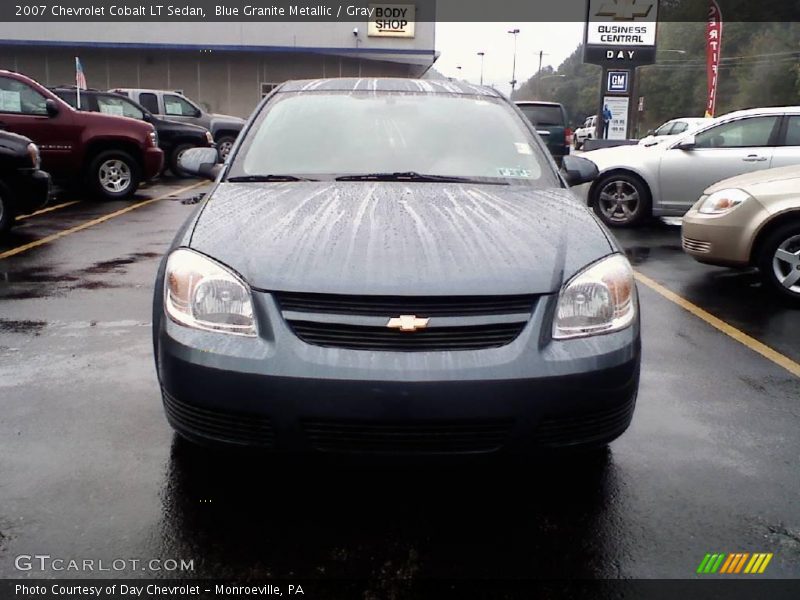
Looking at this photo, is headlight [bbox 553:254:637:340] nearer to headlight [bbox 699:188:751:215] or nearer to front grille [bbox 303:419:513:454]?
front grille [bbox 303:419:513:454]

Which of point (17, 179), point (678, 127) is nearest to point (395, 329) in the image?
point (17, 179)

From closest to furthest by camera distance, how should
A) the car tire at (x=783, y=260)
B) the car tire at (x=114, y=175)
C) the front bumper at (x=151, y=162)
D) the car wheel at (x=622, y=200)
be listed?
the car tire at (x=783, y=260) < the car wheel at (x=622, y=200) < the car tire at (x=114, y=175) < the front bumper at (x=151, y=162)

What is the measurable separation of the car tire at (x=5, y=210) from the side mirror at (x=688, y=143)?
26.2ft

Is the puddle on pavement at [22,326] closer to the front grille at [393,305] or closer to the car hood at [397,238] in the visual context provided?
the car hood at [397,238]

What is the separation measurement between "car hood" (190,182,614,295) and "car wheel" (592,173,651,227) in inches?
291

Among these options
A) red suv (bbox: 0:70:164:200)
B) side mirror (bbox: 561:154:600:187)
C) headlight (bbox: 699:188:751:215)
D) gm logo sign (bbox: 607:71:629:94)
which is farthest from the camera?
gm logo sign (bbox: 607:71:629:94)

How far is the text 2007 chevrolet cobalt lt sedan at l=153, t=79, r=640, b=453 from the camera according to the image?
2.54 metres

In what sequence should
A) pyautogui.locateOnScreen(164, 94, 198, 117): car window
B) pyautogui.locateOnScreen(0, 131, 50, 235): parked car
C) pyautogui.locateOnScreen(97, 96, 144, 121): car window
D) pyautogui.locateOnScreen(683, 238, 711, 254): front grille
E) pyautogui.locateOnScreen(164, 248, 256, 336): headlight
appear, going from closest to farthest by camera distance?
pyautogui.locateOnScreen(164, 248, 256, 336): headlight < pyautogui.locateOnScreen(683, 238, 711, 254): front grille < pyautogui.locateOnScreen(0, 131, 50, 235): parked car < pyautogui.locateOnScreen(97, 96, 144, 121): car window < pyautogui.locateOnScreen(164, 94, 198, 117): car window

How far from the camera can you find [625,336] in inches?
111

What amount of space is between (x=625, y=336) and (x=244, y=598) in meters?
1.53

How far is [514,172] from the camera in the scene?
3.88 metres

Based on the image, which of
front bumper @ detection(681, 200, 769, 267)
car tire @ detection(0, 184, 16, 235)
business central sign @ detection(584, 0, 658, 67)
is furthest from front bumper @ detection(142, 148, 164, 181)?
business central sign @ detection(584, 0, 658, 67)

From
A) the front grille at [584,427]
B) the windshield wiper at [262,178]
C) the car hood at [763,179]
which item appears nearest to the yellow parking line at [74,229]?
the windshield wiper at [262,178]

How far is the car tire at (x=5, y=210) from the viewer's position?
863 cm
